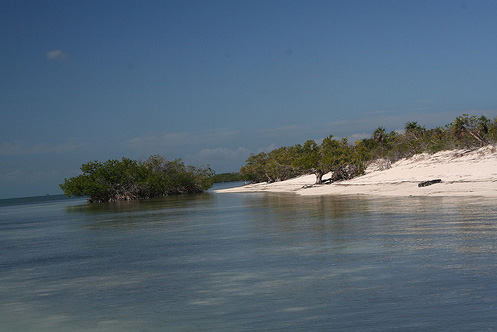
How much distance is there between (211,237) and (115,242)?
10.3 ft

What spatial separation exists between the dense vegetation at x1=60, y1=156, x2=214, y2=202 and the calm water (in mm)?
51854

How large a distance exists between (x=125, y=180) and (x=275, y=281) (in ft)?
200

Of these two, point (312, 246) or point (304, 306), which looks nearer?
point (304, 306)

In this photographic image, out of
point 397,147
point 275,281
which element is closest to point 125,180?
point 397,147

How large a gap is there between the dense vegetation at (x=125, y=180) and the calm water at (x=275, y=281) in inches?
2041

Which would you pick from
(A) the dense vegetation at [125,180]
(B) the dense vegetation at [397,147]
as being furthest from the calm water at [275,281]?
(A) the dense vegetation at [125,180]

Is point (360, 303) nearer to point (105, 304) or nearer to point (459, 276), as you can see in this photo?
point (459, 276)

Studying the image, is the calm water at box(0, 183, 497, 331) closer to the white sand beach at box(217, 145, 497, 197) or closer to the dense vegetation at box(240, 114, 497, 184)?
the white sand beach at box(217, 145, 497, 197)

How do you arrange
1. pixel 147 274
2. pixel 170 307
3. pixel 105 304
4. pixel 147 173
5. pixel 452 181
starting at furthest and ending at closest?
pixel 147 173, pixel 452 181, pixel 147 274, pixel 105 304, pixel 170 307

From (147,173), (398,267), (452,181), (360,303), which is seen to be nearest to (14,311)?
(360,303)

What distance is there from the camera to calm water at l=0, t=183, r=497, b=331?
5.80m

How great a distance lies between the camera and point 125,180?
218 feet

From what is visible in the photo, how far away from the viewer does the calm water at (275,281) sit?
5.80 meters

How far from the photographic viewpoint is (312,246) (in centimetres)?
1119
